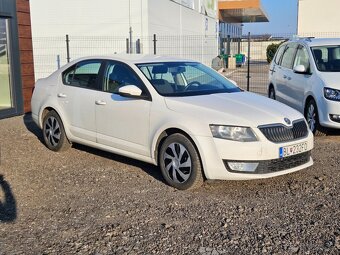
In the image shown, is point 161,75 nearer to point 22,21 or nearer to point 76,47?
point 22,21

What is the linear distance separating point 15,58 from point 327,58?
6941 mm

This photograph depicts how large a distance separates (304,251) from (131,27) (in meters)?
14.0

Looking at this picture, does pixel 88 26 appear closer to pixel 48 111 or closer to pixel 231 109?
pixel 48 111

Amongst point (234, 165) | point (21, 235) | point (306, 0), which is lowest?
point (21, 235)

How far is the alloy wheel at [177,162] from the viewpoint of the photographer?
213 inches

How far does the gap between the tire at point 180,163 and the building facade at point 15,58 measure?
6.35 meters

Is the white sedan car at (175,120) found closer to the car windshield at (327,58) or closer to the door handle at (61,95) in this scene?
the door handle at (61,95)

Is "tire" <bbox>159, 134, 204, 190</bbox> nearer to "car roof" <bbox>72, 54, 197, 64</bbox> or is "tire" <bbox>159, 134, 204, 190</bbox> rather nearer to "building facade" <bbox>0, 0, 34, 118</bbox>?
"car roof" <bbox>72, 54, 197, 64</bbox>

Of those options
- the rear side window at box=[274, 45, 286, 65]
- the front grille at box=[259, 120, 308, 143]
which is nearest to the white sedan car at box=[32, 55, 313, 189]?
the front grille at box=[259, 120, 308, 143]

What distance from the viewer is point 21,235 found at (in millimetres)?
4328

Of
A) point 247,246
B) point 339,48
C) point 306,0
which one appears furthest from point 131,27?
point 306,0

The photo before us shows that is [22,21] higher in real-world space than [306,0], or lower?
lower

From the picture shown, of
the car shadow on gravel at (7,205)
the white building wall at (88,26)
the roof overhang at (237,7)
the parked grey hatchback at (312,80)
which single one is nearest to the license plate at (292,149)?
the parked grey hatchback at (312,80)

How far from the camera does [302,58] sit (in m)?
9.31
